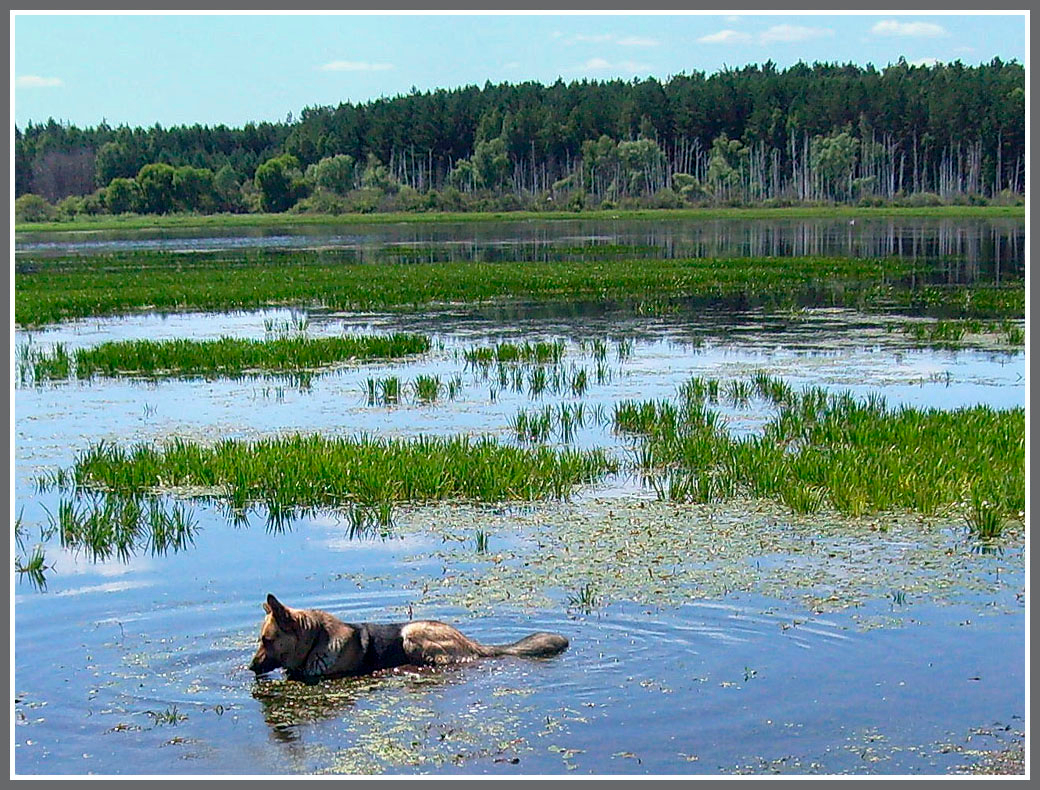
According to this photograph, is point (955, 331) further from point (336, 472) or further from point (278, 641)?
point (278, 641)

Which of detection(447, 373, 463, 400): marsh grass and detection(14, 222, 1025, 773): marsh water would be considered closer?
detection(14, 222, 1025, 773): marsh water

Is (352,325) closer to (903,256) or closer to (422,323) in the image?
(422,323)

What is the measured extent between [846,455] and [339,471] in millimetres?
4532

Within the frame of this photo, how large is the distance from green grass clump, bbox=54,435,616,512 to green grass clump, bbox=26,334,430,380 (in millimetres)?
7008

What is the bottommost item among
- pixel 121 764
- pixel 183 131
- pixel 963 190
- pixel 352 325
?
pixel 121 764

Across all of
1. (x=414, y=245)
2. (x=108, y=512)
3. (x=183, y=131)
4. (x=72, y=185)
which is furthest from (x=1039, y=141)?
(x=183, y=131)

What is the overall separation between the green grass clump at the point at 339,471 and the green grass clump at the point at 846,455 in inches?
41.2

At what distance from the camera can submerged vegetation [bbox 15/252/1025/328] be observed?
31266mm

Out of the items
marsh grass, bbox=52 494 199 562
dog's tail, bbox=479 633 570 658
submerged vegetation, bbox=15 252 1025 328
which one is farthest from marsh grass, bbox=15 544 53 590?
submerged vegetation, bbox=15 252 1025 328

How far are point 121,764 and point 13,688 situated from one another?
1376 millimetres

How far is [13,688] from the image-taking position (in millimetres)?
7754

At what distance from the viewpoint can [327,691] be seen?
7.64 meters

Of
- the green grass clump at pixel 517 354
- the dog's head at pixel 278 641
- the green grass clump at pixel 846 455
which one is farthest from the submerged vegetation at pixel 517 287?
the dog's head at pixel 278 641

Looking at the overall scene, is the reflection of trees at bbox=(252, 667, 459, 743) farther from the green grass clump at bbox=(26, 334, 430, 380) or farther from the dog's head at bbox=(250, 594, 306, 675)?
the green grass clump at bbox=(26, 334, 430, 380)
